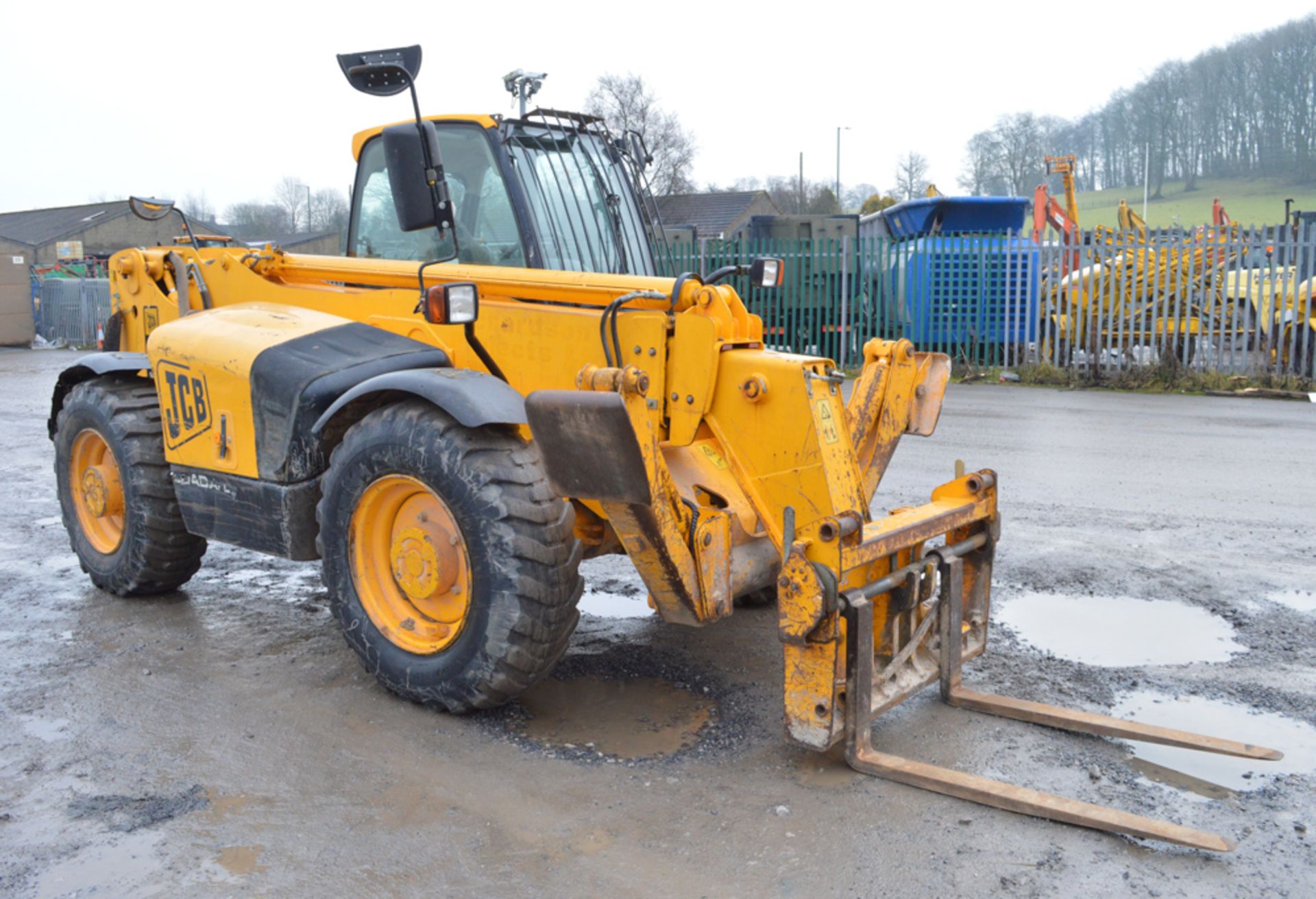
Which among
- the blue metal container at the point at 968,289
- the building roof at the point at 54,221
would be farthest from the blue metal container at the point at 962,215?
the building roof at the point at 54,221

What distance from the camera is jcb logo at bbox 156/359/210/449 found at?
5234 millimetres

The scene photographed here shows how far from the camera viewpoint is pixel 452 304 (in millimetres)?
4309

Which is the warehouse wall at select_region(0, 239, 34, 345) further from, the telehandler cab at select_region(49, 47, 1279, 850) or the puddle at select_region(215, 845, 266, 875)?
the puddle at select_region(215, 845, 266, 875)

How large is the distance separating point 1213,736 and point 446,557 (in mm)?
2880

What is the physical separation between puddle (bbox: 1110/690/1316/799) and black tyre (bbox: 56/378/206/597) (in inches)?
176

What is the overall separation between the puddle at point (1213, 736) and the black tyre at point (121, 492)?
448 cm

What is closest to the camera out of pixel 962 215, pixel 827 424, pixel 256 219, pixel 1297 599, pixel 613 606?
pixel 827 424

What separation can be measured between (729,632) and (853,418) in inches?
46.8

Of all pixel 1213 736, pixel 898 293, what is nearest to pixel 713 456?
pixel 1213 736

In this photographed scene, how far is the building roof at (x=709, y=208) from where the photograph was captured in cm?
5188

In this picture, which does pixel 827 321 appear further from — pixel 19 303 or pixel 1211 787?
pixel 19 303

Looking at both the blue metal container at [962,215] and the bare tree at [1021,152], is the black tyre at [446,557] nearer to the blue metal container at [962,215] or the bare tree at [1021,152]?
the blue metal container at [962,215]

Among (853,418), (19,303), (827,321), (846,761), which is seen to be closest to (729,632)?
(853,418)

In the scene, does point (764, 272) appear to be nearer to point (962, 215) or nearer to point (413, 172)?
point (413, 172)
